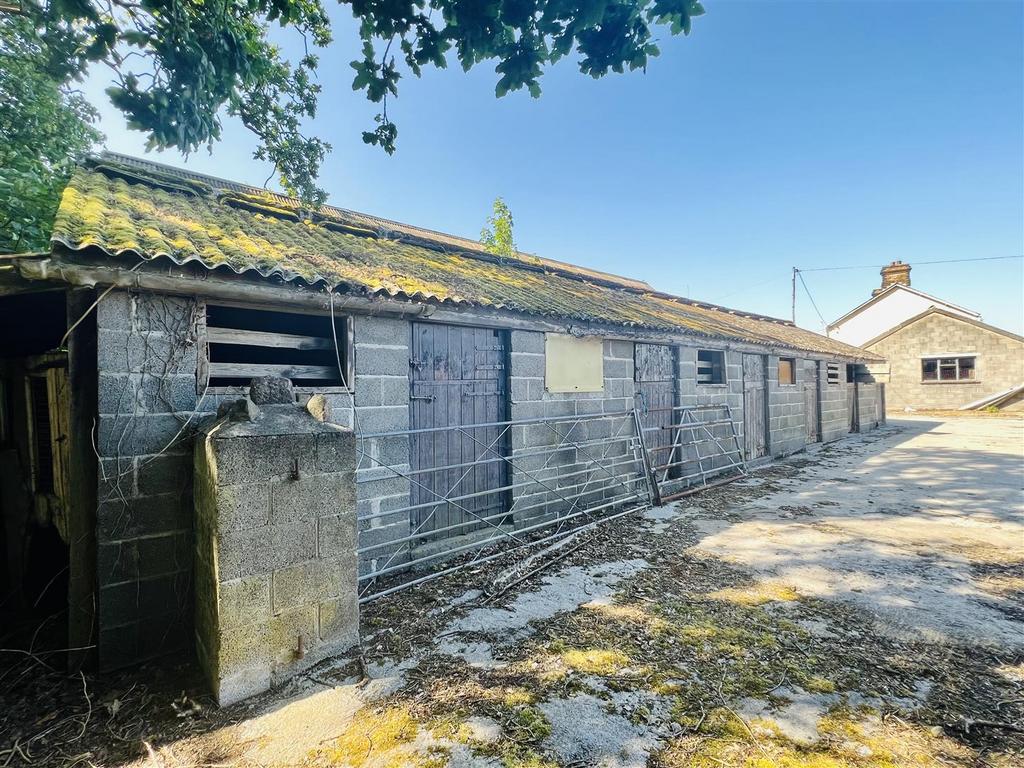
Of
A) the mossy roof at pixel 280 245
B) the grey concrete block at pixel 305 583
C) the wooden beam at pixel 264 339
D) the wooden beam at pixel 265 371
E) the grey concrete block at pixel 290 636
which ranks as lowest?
the grey concrete block at pixel 290 636

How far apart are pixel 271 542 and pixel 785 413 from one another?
13.0m

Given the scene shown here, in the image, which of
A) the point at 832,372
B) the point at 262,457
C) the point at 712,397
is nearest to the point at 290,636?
the point at 262,457

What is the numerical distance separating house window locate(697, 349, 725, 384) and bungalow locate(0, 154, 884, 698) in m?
1.66

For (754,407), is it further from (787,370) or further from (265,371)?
(265,371)

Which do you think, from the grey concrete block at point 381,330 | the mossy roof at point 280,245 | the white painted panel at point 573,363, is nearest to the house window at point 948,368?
the mossy roof at point 280,245

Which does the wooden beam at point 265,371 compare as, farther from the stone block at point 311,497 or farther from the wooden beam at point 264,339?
the stone block at point 311,497

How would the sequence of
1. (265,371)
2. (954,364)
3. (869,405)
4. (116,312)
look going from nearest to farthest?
→ (116,312) < (265,371) < (869,405) < (954,364)

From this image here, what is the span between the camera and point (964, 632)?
357 centimetres

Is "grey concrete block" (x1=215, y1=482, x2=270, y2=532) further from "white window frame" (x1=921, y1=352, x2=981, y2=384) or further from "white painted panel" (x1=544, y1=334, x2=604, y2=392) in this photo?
"white window frame" (x1=921, y1=352, x2=981, y2=384)

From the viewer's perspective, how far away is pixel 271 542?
10.0ft

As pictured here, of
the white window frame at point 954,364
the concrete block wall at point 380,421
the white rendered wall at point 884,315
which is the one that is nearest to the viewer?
the concrete block wall at point 380,421

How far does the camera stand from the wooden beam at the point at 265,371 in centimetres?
384

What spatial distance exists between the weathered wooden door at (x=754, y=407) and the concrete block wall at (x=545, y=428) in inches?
190

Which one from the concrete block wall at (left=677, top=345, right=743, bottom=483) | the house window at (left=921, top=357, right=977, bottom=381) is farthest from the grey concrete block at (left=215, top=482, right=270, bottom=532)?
the house window at (left=921, top=357, right=977, bottom=381)
